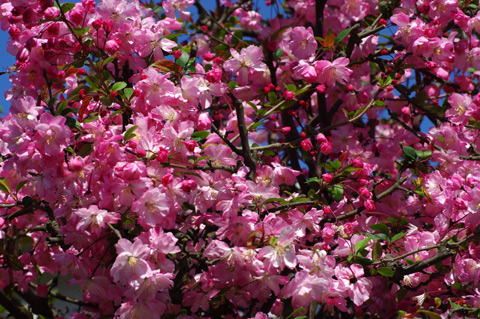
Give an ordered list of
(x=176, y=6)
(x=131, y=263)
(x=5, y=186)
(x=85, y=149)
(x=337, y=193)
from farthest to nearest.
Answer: (x=176, y=6) < (x=337, y=193) < (x=5, y=186) < (x=85, y=149) < (x=131, y=263)

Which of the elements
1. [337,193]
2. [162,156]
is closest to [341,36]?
[337,193]

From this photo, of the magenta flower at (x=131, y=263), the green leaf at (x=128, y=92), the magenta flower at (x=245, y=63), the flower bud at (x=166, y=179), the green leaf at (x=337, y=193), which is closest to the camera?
the magenta flower at (x=131, y=263)

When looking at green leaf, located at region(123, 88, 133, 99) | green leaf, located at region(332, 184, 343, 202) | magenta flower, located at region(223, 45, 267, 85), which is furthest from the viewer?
green leaf, located at region(332, 184, 343, 202)

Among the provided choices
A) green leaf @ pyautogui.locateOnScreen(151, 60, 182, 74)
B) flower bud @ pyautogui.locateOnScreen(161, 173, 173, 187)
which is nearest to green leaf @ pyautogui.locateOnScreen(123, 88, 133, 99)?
green leaf @ pyautogui.locateOnScreen(151, 60, 182, 74)

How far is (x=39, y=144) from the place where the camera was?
1942 millimetres

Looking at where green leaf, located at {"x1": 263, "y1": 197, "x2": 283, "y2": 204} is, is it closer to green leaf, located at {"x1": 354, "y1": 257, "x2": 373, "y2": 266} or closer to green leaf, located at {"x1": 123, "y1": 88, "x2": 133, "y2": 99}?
green leaf, located at {"x1": 354, "y1": 257, "x2": 373, "y2": 266}

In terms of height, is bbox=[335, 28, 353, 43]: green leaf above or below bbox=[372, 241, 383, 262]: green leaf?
above

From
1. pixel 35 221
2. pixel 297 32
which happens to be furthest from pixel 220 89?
pixel 35 221

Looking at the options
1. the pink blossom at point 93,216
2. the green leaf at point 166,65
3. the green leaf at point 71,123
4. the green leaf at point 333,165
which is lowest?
the green leaf at point 333,165

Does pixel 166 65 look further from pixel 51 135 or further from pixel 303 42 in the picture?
pixel 303 42

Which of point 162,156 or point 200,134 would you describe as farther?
point 200,134

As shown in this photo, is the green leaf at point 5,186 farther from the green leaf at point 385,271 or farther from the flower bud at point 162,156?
the green leaf at point 385,271

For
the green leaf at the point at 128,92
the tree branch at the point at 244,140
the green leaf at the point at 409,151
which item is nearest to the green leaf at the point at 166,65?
the green leaf at the point at 128,92

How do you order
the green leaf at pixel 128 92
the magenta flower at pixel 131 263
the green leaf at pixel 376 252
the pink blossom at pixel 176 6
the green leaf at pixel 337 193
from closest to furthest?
the magenta flower at pixel 131 263, the green leaf at pixel 376 252, the green leaf at pixel 128 92, the green leaf at pixel 337 193, the pink blossom at pixel 176 6
